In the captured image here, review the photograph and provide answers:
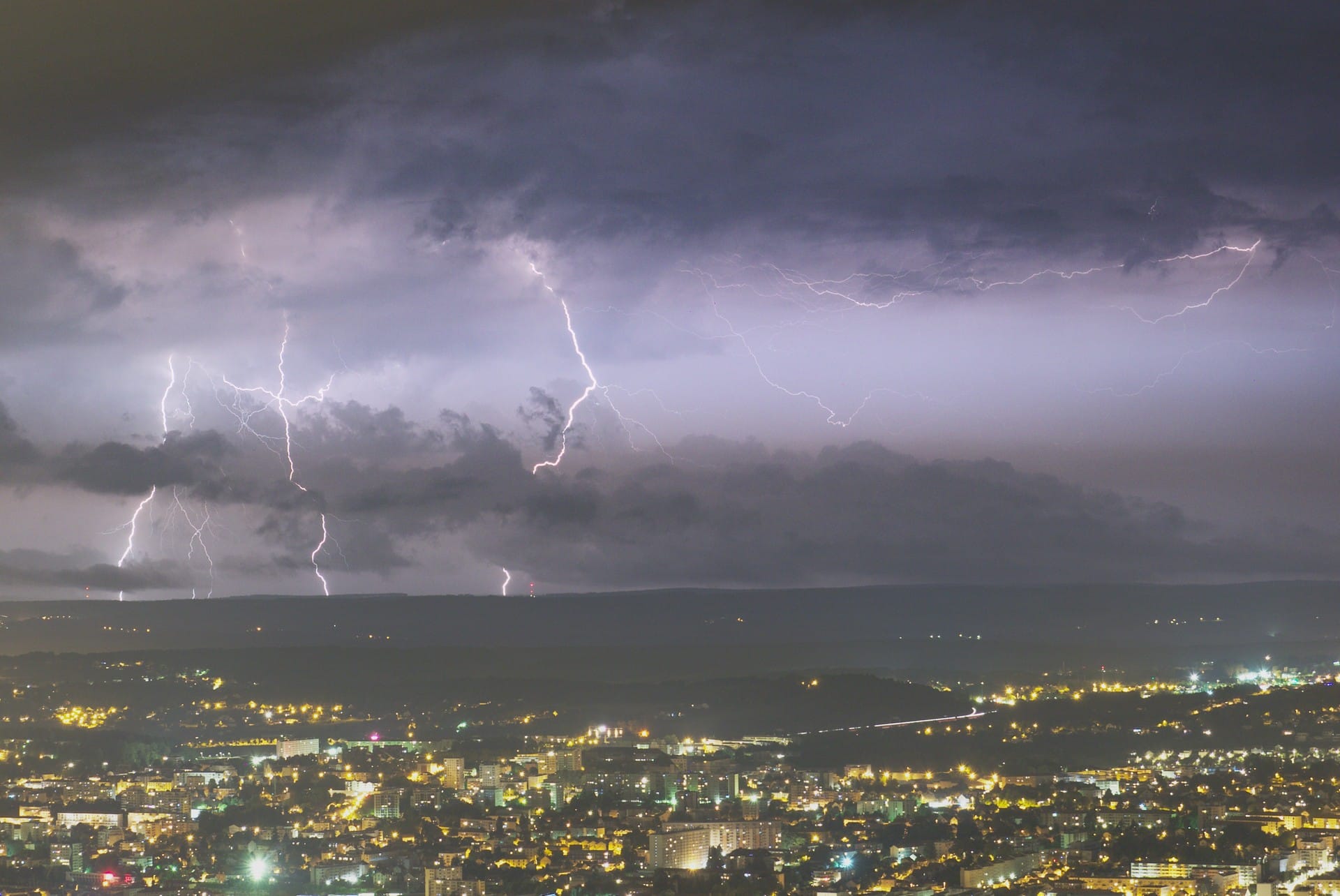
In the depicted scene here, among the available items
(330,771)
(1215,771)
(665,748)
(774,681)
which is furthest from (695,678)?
(1215,771)

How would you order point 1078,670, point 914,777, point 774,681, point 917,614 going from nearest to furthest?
point 914,777 < point 774,681 < point 1078,670 < point 917,614

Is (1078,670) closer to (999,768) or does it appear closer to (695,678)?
(695,678)

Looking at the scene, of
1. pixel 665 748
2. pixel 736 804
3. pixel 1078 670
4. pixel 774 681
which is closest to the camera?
pixel 736 804

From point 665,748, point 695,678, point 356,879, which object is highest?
point 695,678

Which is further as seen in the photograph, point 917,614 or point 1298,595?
point 917,614

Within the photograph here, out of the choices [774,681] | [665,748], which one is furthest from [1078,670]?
[665,748]

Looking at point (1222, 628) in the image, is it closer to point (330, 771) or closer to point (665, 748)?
point (665, 748)

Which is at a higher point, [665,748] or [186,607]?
[186,607]
